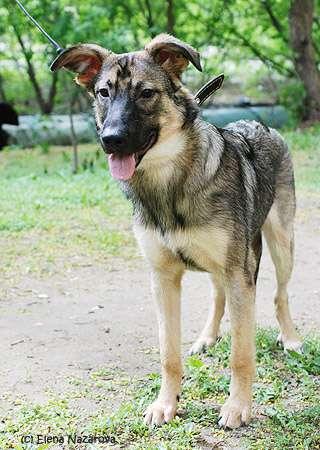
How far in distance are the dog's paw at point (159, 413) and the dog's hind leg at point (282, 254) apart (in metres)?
1.26

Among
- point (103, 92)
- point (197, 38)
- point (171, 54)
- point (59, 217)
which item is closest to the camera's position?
point (103, 92)

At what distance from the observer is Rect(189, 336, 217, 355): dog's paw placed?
16.6ft

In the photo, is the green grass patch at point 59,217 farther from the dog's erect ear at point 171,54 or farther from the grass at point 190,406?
the dog's erect ear at point 171,54

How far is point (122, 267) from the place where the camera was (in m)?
7.25

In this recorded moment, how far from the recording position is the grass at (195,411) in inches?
148

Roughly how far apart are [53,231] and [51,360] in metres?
3.78

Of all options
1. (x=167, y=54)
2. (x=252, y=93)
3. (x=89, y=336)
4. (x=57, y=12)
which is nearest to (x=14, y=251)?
(x=89, y=336)

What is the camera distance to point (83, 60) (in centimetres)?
405

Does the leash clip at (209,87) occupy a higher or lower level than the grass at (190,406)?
higher

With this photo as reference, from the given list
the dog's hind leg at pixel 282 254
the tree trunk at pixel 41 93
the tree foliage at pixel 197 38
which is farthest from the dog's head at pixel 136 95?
the tree trunk at pixel 41 93

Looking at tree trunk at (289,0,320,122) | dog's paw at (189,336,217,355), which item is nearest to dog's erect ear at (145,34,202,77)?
dog's paw at (189,336,217,355)

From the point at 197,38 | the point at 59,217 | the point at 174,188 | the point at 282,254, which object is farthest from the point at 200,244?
the point at 197,38

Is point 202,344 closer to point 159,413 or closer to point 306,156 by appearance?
point 159,413

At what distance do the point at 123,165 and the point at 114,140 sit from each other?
0.59 ft
